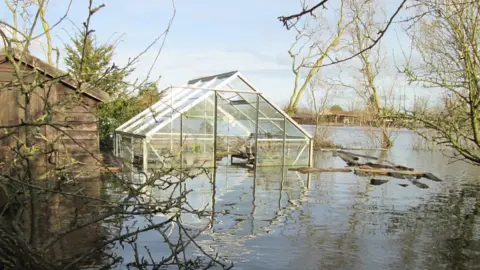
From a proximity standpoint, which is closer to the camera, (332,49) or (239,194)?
(239,194)

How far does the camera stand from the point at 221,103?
16.9 meters

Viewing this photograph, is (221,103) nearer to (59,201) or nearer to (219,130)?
(219,130)

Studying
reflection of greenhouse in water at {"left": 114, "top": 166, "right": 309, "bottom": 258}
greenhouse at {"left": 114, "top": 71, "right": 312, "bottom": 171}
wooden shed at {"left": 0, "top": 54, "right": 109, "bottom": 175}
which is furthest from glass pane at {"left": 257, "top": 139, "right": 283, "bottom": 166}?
wooden shed at {"left": 0, "top": 54, "right": 109, "bottom": 175}

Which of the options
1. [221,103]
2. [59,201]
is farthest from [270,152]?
[59,201]

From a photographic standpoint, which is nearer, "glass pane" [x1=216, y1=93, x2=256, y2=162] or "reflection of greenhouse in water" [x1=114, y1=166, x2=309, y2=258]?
"reflection of greenhouse in water" [x1=114, y1=166, x2=309, y2=258]

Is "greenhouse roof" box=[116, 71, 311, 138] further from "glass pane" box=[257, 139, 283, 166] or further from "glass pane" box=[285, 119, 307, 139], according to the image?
"glass pane" box=[257, 139, 283, 166]

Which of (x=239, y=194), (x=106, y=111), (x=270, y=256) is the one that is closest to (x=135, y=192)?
(x=270, y=256)

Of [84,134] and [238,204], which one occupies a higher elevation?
[84,134]

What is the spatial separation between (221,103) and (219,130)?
1.17m

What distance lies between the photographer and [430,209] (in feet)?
29.8

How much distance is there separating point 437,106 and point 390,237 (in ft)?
26.3

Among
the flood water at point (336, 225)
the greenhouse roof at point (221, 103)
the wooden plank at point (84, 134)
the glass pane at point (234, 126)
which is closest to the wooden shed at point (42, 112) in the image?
the wooden plank at point (84, 134)

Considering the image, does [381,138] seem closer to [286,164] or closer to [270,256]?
[286,164]

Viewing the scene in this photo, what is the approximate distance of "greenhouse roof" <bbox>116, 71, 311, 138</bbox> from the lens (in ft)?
50.0
